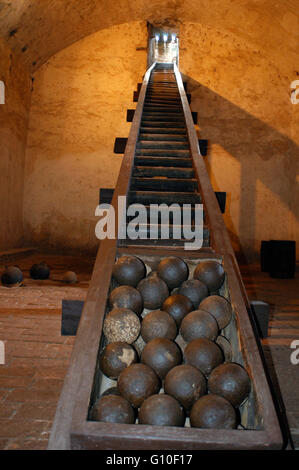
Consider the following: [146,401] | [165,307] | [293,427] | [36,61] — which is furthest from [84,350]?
[36,61]

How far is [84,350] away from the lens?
1827mm

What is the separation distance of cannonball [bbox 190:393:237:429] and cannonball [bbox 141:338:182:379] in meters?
0.30

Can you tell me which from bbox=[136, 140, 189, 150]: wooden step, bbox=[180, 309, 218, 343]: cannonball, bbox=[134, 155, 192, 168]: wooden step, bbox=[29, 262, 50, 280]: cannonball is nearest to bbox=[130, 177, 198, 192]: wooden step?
bbox=[134, 155, 192, 168]: wooden step

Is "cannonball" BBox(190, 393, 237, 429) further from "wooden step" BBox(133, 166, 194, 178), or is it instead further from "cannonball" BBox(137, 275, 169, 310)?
"wooden step" BBox(133, 166, 194, 178)

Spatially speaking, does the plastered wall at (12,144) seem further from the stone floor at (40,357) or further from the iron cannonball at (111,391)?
the iron cannonball at (111,391)

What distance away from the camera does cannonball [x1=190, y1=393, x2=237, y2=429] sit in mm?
1547

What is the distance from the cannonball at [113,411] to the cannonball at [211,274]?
1.07 meters

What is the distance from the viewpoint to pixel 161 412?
1.57 meters

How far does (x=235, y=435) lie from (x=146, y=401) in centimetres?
42

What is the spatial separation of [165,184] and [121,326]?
8.84 ft

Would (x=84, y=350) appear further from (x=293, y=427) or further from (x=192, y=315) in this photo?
(x=293, y=427)

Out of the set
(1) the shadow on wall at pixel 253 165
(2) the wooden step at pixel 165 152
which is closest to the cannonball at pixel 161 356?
(2) the wooden step at pixel 165 152

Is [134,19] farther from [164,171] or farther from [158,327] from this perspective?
[158,327]

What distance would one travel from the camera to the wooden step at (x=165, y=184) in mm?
4369
